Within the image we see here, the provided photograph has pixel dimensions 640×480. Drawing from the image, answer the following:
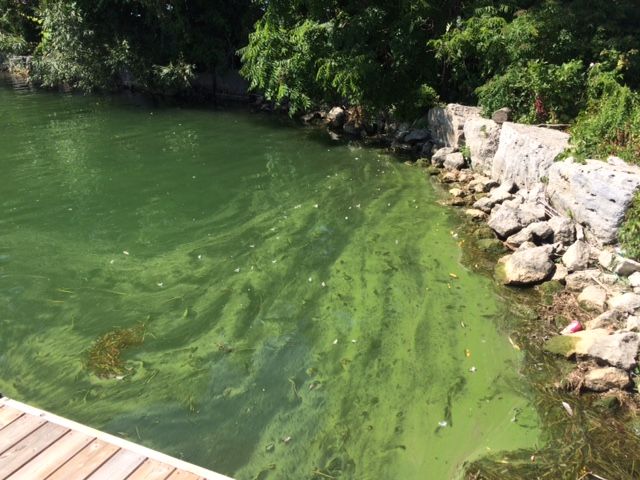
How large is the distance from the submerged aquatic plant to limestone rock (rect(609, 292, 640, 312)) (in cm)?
514

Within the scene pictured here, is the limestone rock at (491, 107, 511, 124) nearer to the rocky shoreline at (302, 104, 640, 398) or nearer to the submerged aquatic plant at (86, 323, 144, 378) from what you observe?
the rocky shoreline at (302, 104, 640, 398)

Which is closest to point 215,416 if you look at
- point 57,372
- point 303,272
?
point 57,372

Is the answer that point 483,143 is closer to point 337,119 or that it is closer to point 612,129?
point 612,129

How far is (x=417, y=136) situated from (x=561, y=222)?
19.6 feet

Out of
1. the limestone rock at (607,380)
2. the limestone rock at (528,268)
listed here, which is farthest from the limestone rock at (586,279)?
the limestone rock at (607,380)

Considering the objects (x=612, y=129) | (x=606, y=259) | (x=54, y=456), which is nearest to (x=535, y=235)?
(x=606, y=259)

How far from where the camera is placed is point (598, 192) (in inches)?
272

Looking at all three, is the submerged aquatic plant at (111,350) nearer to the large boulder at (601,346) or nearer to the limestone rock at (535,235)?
the large boulder at (601,346)

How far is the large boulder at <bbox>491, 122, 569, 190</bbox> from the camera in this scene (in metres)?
8.53

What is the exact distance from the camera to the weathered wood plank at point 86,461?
11.6ft


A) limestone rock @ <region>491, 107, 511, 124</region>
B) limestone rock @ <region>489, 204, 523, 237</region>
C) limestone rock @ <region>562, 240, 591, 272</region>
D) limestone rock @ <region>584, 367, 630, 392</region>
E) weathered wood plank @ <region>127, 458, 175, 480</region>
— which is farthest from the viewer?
limestone rock @ <region>491, 107, 511, 124</region>

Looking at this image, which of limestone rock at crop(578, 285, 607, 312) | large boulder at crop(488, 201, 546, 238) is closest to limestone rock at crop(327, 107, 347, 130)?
large boulder at crop(488, 201, 546, 238)

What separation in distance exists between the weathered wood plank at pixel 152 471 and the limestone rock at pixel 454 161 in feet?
28.8

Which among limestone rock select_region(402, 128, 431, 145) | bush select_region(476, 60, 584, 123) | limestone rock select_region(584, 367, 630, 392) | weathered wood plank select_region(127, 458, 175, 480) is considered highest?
bush select_region(476, 60, 584, 123)
